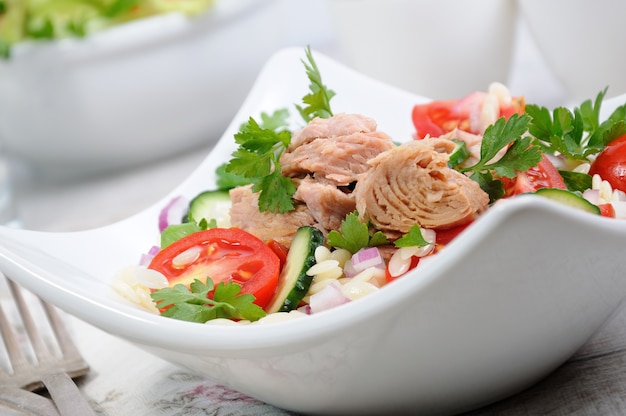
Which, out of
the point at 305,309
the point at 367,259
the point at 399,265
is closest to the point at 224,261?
the point at 305,309

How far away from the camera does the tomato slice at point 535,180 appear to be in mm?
2639

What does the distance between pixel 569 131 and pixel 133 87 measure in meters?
3.08

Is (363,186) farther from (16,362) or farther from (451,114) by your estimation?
(16,362)

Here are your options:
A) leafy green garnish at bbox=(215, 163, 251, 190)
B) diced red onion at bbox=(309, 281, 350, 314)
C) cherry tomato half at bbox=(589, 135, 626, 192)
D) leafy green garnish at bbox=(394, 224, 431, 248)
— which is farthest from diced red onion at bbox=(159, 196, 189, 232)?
cherry tomato half at bbox=(589, 135, 626, 192)

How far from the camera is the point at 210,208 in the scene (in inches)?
128

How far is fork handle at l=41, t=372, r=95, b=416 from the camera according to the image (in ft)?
8.64

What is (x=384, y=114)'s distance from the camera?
3.77 meters

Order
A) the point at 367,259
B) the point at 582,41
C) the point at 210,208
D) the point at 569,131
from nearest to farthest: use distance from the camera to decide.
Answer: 1. the point at 367,259
2. the point at 569,131
3. the point at 210,208
4. the point at 582,41

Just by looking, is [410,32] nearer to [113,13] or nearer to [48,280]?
[113,13]

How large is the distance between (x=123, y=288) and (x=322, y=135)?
74 cm

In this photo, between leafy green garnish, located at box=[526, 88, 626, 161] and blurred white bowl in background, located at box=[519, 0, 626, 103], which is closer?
leafy green garnish, located at box=[526, 88, 626, 161]

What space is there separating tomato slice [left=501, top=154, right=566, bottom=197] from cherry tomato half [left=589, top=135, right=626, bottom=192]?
150 mm

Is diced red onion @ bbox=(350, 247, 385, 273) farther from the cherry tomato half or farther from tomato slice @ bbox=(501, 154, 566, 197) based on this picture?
the cherry tomato half

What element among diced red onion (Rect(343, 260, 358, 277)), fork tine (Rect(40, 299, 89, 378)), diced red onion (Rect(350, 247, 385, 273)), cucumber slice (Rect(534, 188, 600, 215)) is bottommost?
fork tine (Rect(40, 299, 89, 378))
